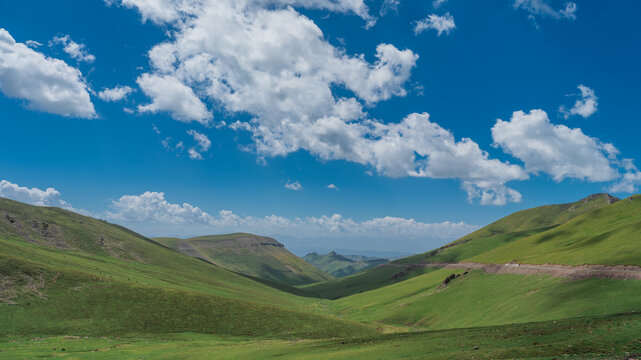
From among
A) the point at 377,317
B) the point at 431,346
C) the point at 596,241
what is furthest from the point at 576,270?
the point at 377,317

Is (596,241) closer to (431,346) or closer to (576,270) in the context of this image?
(576,270)

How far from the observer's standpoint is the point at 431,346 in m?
42.6

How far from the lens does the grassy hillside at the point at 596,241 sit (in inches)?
3054

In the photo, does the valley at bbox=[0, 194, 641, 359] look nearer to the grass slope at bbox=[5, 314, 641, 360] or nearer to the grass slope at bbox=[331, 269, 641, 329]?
the grass slope at bbox=[5, 314, 641, 360]

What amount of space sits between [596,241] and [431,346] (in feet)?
297

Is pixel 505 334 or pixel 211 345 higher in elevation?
pixel 505 334

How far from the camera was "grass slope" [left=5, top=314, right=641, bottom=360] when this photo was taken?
108 ft

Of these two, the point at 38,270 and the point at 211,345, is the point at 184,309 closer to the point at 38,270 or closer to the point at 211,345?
the point at 211,345

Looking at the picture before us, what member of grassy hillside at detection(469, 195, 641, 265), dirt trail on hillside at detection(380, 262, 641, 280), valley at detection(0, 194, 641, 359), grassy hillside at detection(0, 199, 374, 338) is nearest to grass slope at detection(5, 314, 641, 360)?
valley at detection(0, 194, 641, 359)

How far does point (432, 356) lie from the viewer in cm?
3638

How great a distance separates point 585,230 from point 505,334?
118205 millimetres

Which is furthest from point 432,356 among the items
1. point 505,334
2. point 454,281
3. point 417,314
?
point 454,281

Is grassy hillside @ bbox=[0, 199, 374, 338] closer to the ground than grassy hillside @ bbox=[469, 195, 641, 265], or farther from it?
closer to the ground

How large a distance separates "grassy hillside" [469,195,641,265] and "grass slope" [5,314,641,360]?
142ft
